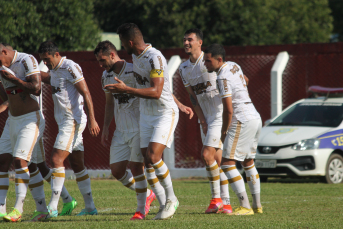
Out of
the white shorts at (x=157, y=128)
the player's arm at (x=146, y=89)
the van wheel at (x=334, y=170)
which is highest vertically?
the player's arm at (x=146, y=89)

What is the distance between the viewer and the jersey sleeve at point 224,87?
6765mm

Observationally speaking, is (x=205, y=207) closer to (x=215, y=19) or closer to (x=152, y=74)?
(x=152, y=74)

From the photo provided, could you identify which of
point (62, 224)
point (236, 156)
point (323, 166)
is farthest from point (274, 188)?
point (62, 224)

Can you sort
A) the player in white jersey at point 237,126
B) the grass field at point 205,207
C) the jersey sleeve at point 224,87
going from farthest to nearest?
the player in white jersey at point 237,126 < the jersey sleeve at point 224,87 < the grass field at point 205,207

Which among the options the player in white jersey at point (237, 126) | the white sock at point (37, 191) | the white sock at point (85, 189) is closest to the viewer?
the player in white jersey at point (237, 126)

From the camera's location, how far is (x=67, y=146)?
7.21 metres

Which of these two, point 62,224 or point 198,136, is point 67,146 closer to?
point 62,224

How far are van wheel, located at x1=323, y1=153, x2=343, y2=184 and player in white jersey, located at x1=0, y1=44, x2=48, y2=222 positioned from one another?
21.9ft

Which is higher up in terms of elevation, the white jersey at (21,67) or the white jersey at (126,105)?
the white jersey at (21,67)

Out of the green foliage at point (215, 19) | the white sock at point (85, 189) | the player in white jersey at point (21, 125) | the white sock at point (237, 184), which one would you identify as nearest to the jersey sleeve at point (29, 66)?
the player in white jersey at point (21, 125)

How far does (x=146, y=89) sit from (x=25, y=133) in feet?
5.95

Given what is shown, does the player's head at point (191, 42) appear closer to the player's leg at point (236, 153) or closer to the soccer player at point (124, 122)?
the soccer player at point (124, 122)

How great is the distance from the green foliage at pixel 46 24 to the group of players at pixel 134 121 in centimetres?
875

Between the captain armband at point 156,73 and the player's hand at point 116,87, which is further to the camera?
the captain armband at point 156,73
